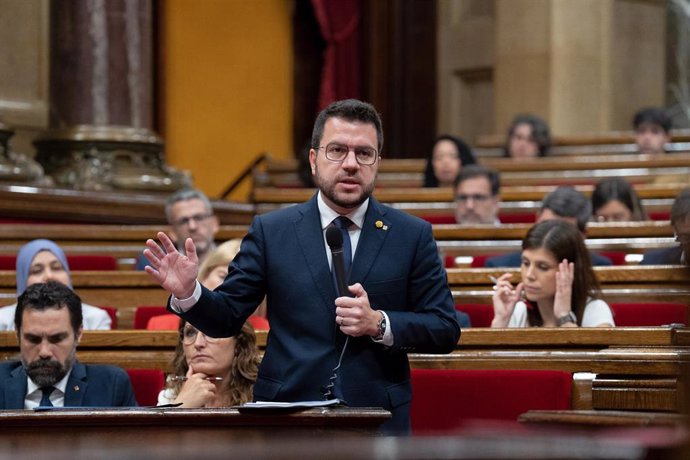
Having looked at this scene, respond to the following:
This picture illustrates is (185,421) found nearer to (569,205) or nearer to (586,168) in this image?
(569,205)

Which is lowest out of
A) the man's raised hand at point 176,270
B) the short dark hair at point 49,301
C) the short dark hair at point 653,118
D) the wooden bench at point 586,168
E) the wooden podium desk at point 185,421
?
the wooden podium desk at point 185,421

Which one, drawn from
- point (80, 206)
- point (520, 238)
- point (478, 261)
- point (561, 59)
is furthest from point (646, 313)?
point (561, 59)

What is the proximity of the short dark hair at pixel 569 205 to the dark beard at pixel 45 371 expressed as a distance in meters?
2.13

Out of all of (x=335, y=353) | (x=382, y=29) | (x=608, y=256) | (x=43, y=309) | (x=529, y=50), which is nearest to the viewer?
(x=335, y=353)

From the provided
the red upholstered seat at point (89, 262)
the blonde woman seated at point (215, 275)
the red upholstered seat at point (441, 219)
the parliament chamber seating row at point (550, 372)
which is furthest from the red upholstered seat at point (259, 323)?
the red upholstered seat at point (441, 219)

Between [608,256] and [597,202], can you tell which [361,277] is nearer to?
[608,256]

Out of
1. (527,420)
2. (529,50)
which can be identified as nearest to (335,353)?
(527,420)

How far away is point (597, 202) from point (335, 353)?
3.39 m

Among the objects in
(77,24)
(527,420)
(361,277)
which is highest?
(77,24)

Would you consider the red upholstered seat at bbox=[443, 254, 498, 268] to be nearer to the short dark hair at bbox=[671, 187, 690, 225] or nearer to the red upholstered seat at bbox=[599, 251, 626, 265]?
the red upholstered seat at bbox=[599, 251, 626, 265]

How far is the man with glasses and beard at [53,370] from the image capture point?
356 cm

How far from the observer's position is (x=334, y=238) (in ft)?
8.92

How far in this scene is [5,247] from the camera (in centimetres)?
595

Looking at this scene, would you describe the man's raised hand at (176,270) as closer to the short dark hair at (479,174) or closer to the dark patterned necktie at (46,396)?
the dark patterned necktie at (46,396)
